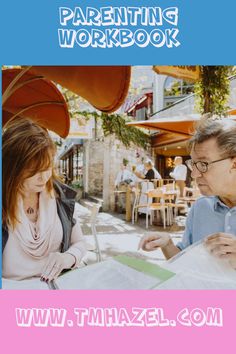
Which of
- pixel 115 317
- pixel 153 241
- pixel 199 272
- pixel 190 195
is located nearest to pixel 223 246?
pixel 199 272

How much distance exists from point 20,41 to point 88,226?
893 millimetres

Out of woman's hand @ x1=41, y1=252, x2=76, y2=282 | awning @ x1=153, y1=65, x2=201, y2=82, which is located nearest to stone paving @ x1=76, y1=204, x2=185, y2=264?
woman's hand @ x1=41, y1=252, x2=76, y2=282

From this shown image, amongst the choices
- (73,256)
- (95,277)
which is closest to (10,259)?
(73,256)

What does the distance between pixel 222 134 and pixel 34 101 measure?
0.91 meters

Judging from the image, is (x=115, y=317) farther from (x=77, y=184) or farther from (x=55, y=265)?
(x=77, y=184)

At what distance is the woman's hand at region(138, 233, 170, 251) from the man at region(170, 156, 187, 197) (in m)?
0.35

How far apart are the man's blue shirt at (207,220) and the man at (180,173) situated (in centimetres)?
18

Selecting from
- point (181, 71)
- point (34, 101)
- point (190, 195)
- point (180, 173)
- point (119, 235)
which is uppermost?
point (181, 71)

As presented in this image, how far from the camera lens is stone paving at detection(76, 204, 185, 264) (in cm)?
159

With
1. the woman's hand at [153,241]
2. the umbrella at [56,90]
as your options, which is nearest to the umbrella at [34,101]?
the umbrella at [56,90]

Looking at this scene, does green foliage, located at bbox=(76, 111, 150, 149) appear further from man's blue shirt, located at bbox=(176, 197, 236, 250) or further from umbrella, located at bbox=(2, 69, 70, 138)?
man's blue shirt, located at bbox=(176, 197, 236, 250)

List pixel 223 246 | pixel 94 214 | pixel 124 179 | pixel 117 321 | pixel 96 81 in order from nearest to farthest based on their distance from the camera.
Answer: pixel 223 246, pixel 117 321, pixel 96 81, pixel 94 214, pixel 124 179

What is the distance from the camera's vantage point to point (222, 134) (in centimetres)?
135

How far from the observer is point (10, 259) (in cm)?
144
